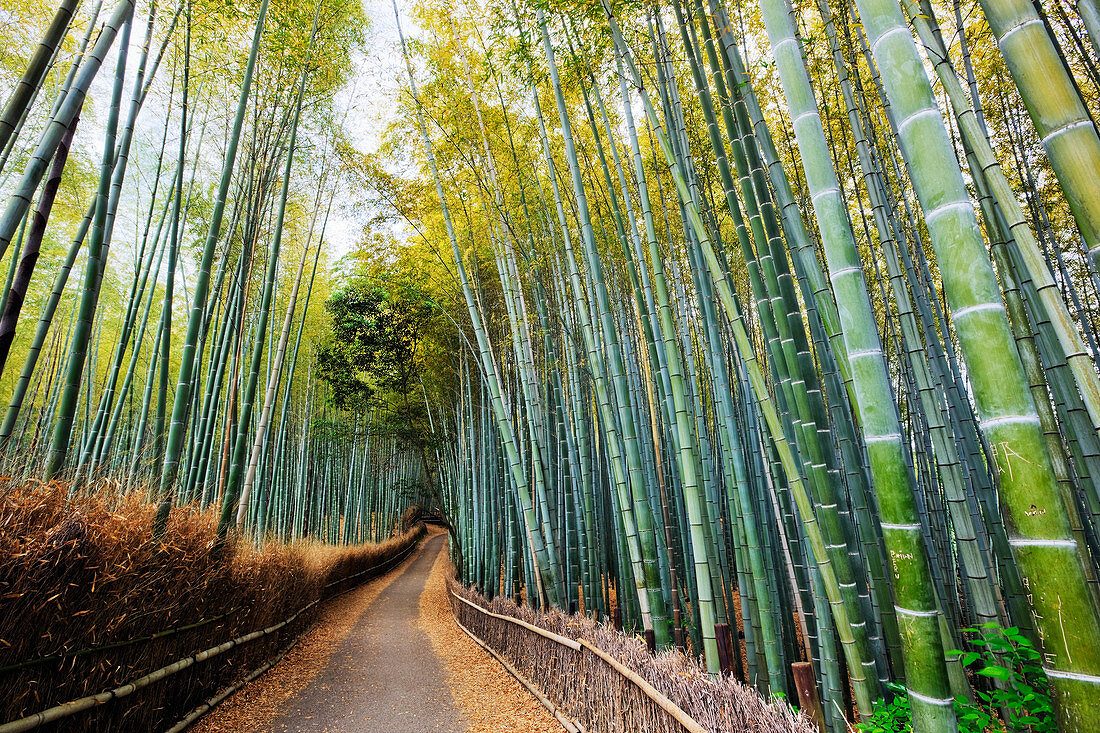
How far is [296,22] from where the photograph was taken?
3.76m

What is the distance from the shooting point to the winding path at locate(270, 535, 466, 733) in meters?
3.17

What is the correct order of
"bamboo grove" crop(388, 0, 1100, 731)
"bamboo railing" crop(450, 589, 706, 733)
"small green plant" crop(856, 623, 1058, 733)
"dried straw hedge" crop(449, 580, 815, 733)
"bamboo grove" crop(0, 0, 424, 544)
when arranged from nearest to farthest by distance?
"bamboo grove" crop(388, 0, 1100, 731) → "small green plant" crop(856, 623, 1058, 733) → "dried straw hedge" crop(449, 580, 815, 733) → "bamboo railing" crop(450, 589, 706, 733) → "bamboo grove" crop(0, 0, 424, 544)

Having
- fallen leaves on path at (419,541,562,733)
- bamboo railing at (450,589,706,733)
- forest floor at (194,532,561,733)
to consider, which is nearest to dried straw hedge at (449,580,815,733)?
bamboo railing at (450,589,706,733)

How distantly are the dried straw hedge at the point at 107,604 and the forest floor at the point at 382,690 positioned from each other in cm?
41

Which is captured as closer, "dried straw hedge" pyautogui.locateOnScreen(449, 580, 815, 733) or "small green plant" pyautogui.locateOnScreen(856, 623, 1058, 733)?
"small green plant" pyautogui.locateOnScreen(856, 623, 1058, 733)

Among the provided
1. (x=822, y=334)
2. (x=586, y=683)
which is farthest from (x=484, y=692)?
(x=822, y=334)

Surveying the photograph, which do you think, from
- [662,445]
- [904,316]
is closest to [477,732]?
[662,445]

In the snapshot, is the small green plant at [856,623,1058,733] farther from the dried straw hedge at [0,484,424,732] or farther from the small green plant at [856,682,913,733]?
the dried straw hedge at [0,484,424,732]

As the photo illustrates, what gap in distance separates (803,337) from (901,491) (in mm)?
815

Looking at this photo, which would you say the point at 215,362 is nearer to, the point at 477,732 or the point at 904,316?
the point at 477,732

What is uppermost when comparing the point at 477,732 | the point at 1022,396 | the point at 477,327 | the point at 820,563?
the point at 477,327

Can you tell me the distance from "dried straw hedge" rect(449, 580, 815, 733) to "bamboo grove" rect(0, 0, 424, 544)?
2.37 meters

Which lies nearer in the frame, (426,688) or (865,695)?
(865,695)

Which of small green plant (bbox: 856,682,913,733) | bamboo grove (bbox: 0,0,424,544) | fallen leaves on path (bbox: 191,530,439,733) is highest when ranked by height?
bamboo grove (bbox: 0,0,424,544)
